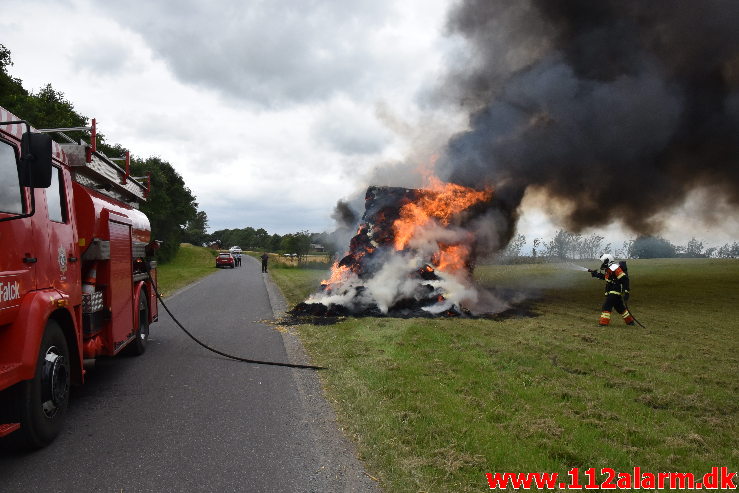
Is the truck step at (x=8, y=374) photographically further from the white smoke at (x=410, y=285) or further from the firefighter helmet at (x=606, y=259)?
the firefighter helmet at (x=606, y=259)

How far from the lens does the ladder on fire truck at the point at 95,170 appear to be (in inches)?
216

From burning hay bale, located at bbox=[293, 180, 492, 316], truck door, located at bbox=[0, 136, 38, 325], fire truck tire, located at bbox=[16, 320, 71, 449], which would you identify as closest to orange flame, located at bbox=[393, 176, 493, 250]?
burning hay bale, located at bbox=[293, 180, 492, 316]

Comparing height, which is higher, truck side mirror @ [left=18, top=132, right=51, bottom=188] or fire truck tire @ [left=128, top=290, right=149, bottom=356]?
truck side mirror @ [left=18, top=132, right=51, bottom=188]

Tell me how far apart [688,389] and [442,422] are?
3630 millimetres

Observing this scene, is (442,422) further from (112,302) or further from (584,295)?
(584,295)

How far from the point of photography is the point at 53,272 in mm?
4516

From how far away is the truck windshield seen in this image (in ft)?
12.1

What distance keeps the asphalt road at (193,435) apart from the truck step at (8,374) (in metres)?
0.76

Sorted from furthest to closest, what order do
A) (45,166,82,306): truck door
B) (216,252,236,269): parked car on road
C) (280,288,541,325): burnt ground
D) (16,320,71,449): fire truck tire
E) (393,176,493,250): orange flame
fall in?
1. (216,252,236,269): parked car on road
2. (393,176,493,250): orange flame
3. (280,288,541,325): burnt ground
4. (45,166,82,306): truck door
5. (16,320,71,449): fire truck tire

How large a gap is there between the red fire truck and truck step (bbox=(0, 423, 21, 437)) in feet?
0.03

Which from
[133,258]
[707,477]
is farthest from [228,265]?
[707,477]

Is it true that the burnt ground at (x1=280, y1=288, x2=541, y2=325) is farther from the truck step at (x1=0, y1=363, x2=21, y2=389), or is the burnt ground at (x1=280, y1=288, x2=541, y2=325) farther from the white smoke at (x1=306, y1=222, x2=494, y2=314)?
the truck step at (x1=0, y1=363, x2=21, y2=389)

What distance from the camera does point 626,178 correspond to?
54.1 feet

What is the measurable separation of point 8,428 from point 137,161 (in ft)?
156
